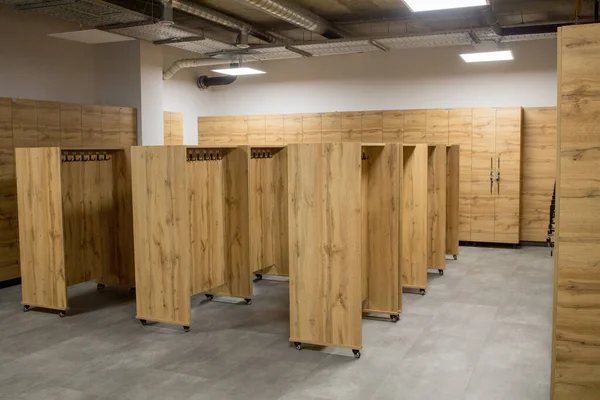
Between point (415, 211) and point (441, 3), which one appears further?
point (415, 211)

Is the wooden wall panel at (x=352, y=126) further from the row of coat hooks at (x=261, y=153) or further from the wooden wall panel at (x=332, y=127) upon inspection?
the row of coat hooks at (x=261, y=153)

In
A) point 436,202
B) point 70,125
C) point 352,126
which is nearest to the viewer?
point 436,202

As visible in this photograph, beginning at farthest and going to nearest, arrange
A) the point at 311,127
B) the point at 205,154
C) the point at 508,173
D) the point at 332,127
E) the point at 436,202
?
the point at 311,127 → the point at 332,127 → the point at 508,173 → the point at 436,202 → the point at 205,154

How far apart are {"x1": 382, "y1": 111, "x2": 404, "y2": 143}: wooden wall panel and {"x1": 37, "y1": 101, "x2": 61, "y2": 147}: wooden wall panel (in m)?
5.01

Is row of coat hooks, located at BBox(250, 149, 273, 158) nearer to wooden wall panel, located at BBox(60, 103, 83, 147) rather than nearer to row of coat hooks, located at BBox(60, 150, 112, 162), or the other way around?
row of coat hooks, located at BBox(60, 150, 112, 162)

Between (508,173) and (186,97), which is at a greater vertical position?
(186,97)

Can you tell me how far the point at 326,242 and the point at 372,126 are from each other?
5666 mm

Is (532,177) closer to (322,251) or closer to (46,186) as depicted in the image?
(322,251)

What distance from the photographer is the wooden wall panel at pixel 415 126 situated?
943 cm

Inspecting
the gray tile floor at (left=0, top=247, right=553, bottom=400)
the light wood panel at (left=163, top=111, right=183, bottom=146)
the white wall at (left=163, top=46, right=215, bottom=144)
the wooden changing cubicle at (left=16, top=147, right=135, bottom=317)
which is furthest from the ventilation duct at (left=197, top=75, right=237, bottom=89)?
the gray tile floor at (left=0, top=247, right=553, bottom=400)

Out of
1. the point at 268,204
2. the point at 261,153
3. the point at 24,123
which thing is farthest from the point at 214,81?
the point at 268,204

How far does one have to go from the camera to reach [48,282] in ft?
18.7

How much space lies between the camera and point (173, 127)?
35.2 ft

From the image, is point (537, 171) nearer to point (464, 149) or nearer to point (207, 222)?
point (464, 149)
